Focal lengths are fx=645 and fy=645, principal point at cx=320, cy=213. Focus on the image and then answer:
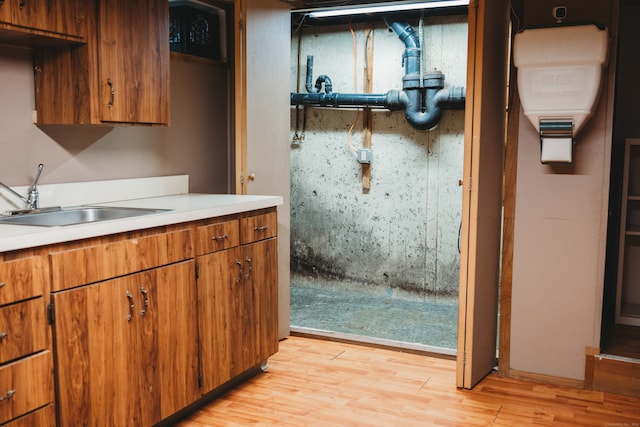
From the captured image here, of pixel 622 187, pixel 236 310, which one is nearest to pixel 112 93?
pixel 236 310

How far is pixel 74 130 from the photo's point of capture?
315cm

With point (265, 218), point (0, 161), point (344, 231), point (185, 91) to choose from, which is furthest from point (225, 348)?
point (344, 231)

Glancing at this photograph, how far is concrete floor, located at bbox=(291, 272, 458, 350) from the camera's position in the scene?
4.46 meters

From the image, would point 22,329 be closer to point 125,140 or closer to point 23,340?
point 23,340

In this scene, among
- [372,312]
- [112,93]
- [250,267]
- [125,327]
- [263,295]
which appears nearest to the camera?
[125,327]

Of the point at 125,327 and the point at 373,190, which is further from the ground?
the point at 373,190

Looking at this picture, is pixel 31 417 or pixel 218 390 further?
pixel 218 390

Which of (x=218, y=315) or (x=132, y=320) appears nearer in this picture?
(x=132, y=320)

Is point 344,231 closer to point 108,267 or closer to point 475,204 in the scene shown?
point 475,204

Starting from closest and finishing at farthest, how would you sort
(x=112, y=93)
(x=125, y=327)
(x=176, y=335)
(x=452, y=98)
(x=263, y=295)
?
(x=125, y=327), (x=176, y=335), (x=112, y=93), (x=263, y=295), (x=452, y=98)

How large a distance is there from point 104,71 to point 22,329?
128 cm

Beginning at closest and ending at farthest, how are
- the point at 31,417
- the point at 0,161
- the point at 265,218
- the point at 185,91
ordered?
the point at 31,417
the point at 0,161
the point at 265,218
the point at 185,91

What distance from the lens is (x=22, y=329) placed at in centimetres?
209

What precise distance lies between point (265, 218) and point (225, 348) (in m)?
0.73
